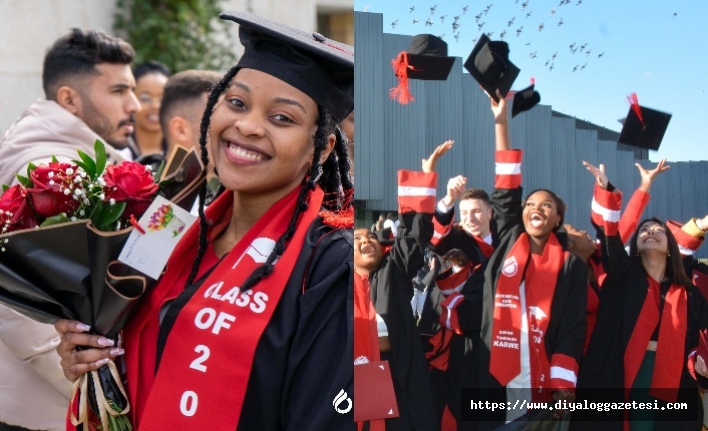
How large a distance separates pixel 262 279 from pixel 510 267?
76 cm

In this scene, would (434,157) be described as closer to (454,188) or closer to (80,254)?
(454,188)

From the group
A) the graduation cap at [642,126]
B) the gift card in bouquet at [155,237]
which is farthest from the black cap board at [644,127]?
the gift card in bouquet at [155,237]

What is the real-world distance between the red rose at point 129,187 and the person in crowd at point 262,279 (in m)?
0.16

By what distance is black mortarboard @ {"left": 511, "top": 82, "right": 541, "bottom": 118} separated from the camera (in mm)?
1458

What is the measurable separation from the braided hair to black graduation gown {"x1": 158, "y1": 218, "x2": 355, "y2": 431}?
4.2 inches

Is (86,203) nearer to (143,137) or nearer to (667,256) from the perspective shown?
(667,256)

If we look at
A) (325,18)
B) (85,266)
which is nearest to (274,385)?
(85,266)

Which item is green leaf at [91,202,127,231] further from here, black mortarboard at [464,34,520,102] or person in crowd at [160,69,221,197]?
person in crowd at [160,69,221,197]

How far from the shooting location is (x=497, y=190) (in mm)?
1481

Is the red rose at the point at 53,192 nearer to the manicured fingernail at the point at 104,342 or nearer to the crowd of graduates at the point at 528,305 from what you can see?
the manicured fingernail at the point at 104,342

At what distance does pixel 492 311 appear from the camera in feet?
4.96

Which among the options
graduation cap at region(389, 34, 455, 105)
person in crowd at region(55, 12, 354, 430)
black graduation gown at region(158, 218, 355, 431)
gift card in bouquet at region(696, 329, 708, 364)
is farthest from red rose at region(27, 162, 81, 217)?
gift card in bouquet at region(696, 329, 708, 364)

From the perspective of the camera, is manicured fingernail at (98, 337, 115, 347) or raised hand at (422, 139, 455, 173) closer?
raised hand at (422, 139, 455, 173)

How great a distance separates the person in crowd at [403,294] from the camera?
152 cm
